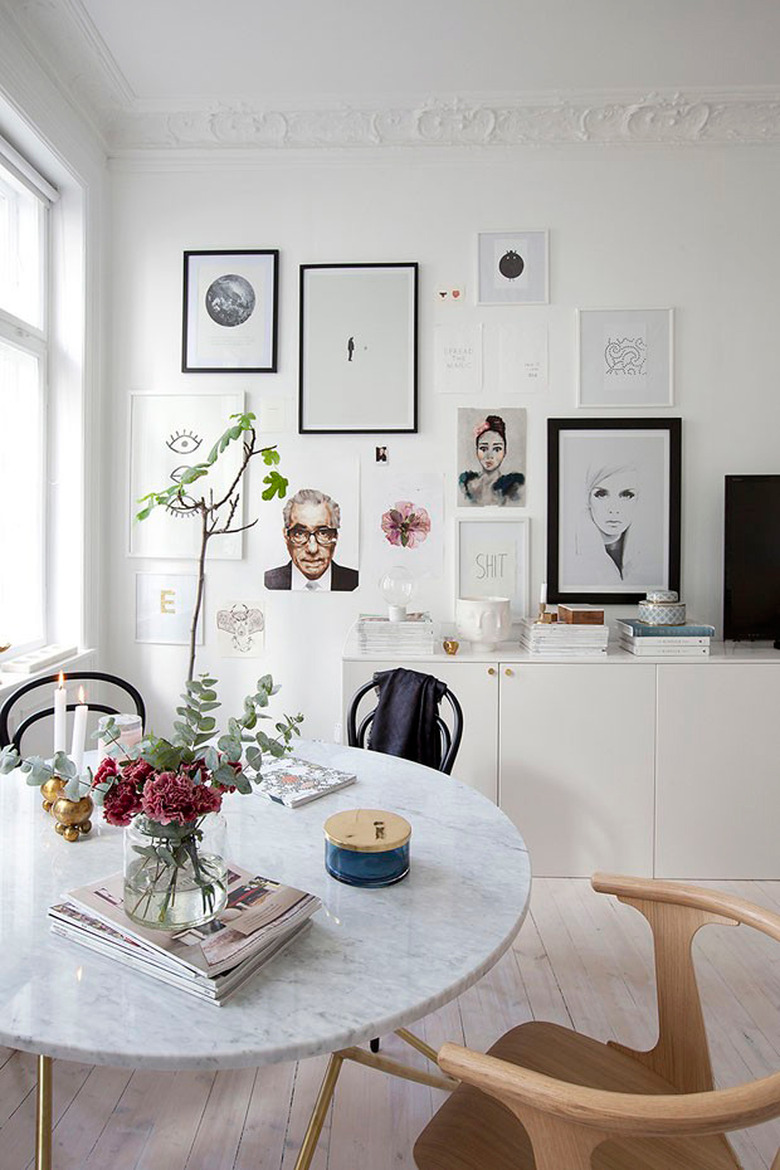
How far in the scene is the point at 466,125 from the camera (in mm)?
3104

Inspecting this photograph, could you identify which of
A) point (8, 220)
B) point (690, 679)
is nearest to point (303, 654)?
point (690, 679)

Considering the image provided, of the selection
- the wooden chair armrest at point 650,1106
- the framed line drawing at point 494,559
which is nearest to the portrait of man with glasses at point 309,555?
the framed line drawing at point 494,559

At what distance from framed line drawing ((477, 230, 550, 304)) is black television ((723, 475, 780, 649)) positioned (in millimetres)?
1131

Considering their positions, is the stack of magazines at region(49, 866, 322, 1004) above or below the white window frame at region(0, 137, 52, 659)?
below

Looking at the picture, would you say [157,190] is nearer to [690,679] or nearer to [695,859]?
[690,679]

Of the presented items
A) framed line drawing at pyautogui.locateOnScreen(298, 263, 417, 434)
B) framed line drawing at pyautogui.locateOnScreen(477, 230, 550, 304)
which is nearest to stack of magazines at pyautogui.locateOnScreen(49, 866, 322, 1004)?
framed line drawing at pyautogui.locateOnScreen(298, 263, 417, 434)

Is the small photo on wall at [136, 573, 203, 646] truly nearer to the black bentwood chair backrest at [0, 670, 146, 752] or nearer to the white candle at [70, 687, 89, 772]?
the black bentwood chair backrest at [0, 670, 146, 752]

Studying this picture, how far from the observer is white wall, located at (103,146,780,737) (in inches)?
124

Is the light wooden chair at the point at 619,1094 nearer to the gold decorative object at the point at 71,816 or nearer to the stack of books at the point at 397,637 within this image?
the gold decorative object at the point at 71,816

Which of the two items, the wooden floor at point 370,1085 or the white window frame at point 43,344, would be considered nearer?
the wooden floor at point 370,1085

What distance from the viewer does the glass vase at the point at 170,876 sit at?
3.56 feet

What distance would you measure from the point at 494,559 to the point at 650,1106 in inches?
98.9

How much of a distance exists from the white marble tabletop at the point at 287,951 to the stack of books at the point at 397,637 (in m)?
1.30

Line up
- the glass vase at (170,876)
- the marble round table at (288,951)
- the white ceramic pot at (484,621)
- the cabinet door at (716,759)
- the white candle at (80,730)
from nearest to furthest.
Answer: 1. the marble round table at (288,951)
2. the glass vase at (170,876)
3. the white candle at (80,730)
4. the cabinet door at (716,759)
5. the white ceramic pot at (484,621)
